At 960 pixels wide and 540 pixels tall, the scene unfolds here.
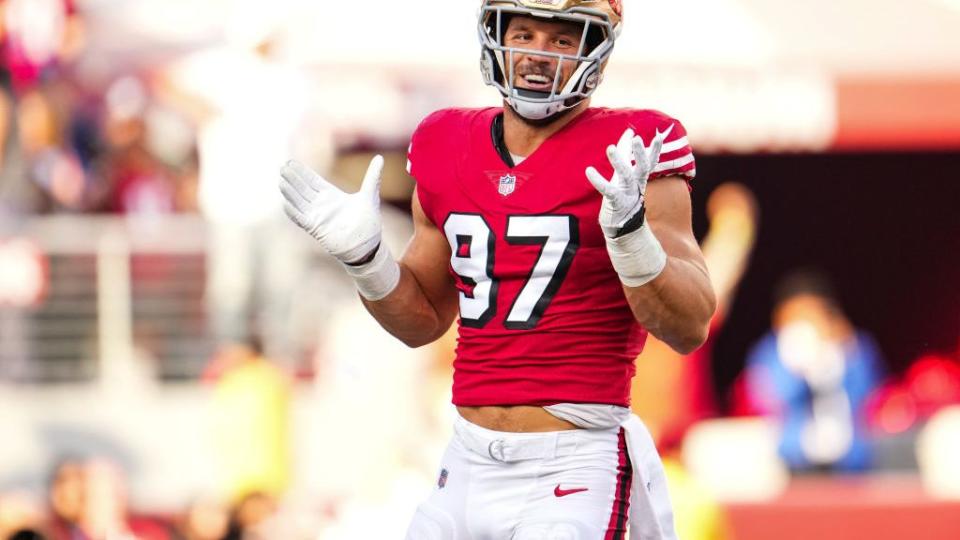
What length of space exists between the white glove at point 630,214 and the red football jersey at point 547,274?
0.59ft

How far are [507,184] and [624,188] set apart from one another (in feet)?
1.35

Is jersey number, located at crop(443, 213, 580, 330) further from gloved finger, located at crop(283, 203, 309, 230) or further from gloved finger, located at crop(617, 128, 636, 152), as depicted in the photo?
gloved finger, located at crop(283, 203, 309, 230)

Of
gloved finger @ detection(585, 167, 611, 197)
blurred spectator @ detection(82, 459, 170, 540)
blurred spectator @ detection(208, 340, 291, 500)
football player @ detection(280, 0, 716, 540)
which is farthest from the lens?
blurred spectator @ detection(208, 340, 291, 500)

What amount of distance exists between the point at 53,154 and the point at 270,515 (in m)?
2.32

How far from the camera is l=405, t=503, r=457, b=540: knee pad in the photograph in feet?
12.1

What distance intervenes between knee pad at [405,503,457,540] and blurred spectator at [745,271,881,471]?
204 inches

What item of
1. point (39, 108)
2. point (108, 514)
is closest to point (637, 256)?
point (108, 514)

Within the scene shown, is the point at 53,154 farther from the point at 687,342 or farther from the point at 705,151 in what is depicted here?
the point at 687,342

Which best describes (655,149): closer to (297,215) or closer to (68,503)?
(297,215)

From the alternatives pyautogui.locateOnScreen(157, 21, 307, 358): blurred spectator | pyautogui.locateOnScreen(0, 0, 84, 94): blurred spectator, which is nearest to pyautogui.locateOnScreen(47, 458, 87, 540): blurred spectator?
pyautogui.locateOnScreen(157, 21, 307, 358): blurred spectator

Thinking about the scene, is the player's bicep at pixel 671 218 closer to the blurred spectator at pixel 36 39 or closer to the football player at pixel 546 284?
the football player at pixel 546 284

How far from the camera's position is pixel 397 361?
30.1 ft

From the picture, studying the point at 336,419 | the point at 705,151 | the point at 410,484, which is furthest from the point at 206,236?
the point at 705,151

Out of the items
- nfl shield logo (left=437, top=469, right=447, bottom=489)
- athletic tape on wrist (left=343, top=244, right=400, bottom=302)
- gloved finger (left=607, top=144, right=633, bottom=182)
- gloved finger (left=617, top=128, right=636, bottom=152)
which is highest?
gloved finger (left=617, top=128, right=636, bottom=152)
